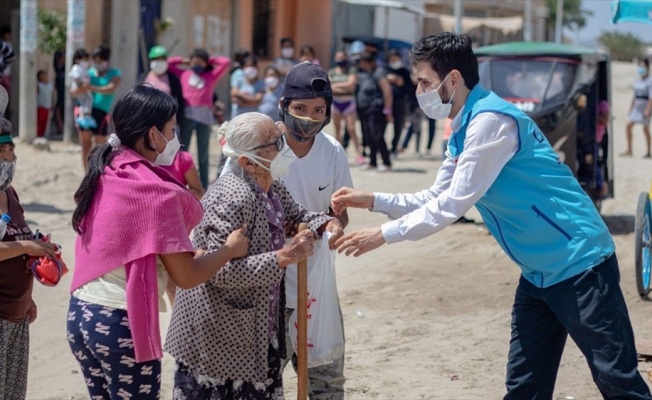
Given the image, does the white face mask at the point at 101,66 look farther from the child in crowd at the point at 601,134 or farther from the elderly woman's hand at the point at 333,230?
the elderly woman's hand at the point at 333,230

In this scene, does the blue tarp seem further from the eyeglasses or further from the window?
the window

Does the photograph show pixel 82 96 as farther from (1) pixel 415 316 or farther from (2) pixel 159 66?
(1) pixel 415 316

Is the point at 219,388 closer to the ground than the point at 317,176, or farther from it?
closer to the ground

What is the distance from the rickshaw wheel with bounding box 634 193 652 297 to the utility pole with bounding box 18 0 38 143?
9.78 metres

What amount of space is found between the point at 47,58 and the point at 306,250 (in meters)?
15.2

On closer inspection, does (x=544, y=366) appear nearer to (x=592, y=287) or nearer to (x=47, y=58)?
(x=592, y=287)

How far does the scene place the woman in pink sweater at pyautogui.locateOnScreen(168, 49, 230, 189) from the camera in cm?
1351

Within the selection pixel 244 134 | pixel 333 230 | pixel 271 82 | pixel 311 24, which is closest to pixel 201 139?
pixel 271 82

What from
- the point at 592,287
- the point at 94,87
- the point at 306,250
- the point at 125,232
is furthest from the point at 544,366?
the point at 94,87

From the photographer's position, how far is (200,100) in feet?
44.4

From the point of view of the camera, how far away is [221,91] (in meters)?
24.8

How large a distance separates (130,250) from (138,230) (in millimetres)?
81

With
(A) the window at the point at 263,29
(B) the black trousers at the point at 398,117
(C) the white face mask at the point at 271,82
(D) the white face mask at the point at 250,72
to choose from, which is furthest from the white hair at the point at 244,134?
(A) the window at the point at 263,29

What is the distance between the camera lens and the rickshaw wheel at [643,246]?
8492 mm
